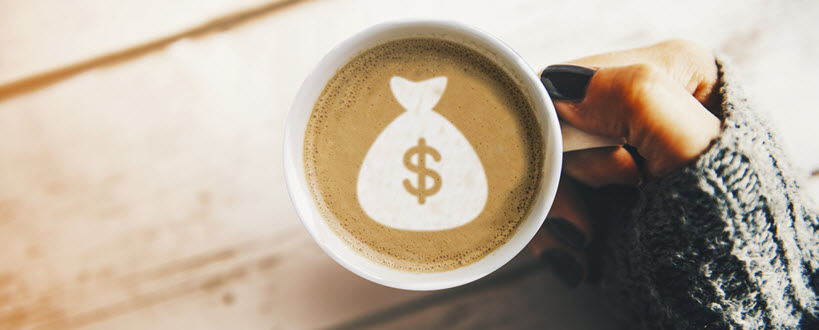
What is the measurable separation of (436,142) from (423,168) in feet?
0.14

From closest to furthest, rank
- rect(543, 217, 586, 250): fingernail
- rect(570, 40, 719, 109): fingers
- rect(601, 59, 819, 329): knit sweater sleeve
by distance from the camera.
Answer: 1. rect(601, 59, 819, 329): knit sweater sleeve
2. rect(570, 40, 719, 109): fingers
3. rect(543, 217, 586, 250): fingernail

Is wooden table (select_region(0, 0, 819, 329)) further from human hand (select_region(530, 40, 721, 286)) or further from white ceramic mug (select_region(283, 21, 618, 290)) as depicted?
white ceramic mug (select_region(283, 21, 618, 290))

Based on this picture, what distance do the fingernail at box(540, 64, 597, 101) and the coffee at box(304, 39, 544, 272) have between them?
2.9 inches

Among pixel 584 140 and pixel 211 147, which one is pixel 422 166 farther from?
pixel 211 147

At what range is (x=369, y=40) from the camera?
0.62 meters

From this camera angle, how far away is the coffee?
0.64 m

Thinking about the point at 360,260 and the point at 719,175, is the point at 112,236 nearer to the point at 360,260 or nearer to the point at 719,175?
the point at 360,260

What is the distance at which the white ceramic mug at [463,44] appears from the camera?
0.58 metres

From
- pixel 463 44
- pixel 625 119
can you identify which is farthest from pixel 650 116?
pixel 463 44

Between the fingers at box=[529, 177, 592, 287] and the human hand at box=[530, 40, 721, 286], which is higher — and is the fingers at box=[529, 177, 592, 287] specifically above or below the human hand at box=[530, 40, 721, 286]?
below

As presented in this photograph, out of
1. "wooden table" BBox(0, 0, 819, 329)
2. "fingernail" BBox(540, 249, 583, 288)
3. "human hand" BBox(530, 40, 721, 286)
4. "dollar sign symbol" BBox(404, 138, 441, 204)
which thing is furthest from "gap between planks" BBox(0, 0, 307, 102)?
"fingernail" BBox(540, 249, 583, 288)

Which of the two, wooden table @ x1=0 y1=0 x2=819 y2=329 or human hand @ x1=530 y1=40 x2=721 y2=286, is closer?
human hand @ x1=530 y1=40 x2=721 y2=286

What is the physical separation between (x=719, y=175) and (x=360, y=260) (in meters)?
0.49

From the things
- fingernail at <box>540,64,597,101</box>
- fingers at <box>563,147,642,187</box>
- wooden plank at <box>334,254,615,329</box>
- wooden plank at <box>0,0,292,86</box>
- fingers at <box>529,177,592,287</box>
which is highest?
wooden plank at <box>0,0,292,86</box>
